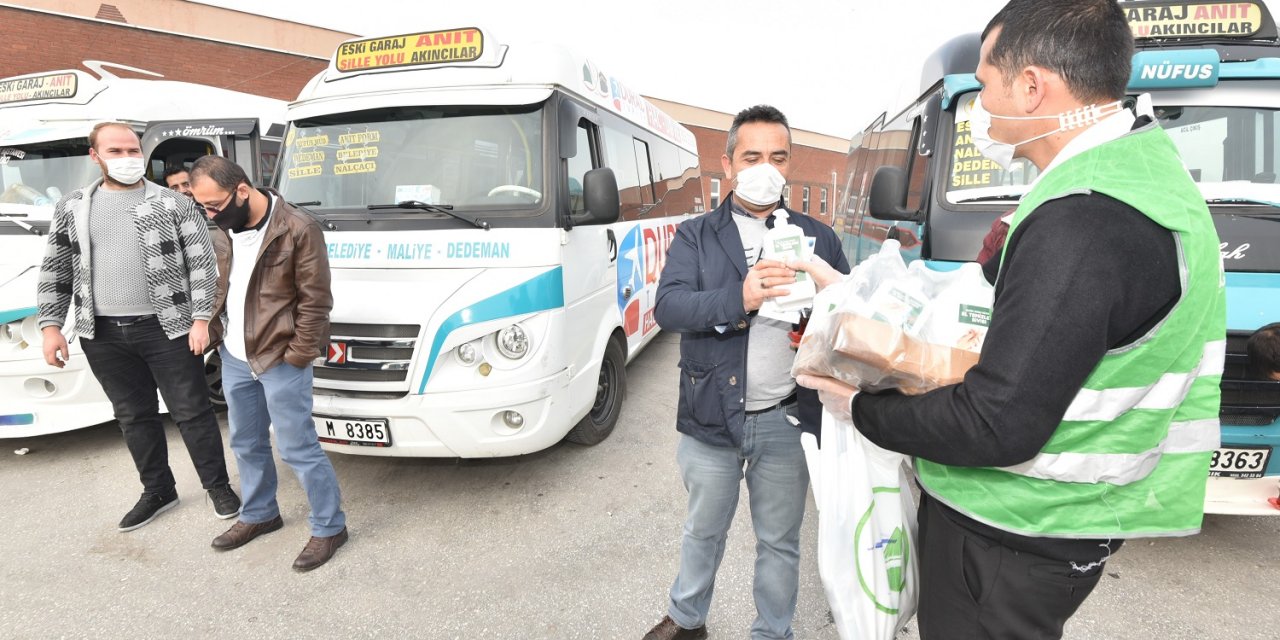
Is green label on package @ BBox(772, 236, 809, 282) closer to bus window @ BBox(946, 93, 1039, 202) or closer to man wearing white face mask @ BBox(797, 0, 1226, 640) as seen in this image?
man wearing white face mask @ BBox(797, 0, 1226, 640)

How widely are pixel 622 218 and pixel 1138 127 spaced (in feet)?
A: 13.3

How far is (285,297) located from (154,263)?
0.94 m

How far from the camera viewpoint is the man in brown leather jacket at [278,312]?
2.98 meters

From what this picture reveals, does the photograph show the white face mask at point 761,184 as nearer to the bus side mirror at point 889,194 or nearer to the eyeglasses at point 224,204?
the bus side mirror at point 889,194

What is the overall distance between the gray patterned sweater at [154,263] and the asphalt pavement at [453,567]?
4.06ft

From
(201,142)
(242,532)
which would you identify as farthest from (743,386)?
(201,142)

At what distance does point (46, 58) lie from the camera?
15570 mm

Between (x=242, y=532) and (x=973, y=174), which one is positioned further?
(x=973, y=174)

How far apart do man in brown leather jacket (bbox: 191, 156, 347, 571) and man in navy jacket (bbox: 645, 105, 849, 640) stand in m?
1.88

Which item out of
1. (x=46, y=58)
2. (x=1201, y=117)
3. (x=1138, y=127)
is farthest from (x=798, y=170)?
(x=1138, y=127)

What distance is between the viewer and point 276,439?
313 centimetres

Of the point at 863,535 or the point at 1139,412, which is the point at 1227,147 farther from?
the point at 863,535

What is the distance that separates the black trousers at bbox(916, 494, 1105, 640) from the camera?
1244 millimetres

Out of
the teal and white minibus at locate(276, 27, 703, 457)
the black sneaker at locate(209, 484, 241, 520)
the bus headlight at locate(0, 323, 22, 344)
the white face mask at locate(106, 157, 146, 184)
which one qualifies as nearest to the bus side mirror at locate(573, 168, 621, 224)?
the teal and white minibus at locate(276, 27, 703, 457)
